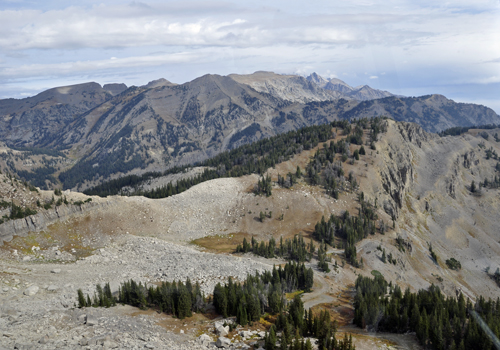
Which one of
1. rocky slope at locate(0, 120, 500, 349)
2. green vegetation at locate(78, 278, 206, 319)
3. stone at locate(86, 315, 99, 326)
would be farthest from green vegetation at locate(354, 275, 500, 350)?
stone at locate(86, 315, 99, 326)

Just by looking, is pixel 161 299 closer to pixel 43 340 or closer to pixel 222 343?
pixel 222 343

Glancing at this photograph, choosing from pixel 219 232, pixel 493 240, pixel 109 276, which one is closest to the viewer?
pixel 109 276

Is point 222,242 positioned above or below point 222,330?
below

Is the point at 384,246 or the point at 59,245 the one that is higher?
the point at 59,245

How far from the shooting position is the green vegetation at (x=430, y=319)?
150 feet

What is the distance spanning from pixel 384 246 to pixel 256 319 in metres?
71.5

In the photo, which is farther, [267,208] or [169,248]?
[267,208]

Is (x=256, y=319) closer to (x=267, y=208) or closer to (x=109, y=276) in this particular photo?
(x=109, y=276)

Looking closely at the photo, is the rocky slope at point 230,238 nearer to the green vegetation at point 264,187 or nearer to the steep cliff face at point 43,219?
the steep cliff face at point 43,219

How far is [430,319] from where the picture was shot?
166 feet

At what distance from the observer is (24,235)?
245 ft

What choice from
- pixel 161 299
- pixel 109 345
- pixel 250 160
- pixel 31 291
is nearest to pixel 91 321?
pixel 109 345

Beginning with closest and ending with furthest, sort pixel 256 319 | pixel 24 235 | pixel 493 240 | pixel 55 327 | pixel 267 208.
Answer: pixel 55 327, pixel 256 319, pixel 24 235, pixel 267 208, pixel 493 240

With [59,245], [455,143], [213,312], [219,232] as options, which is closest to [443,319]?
[213,312]
